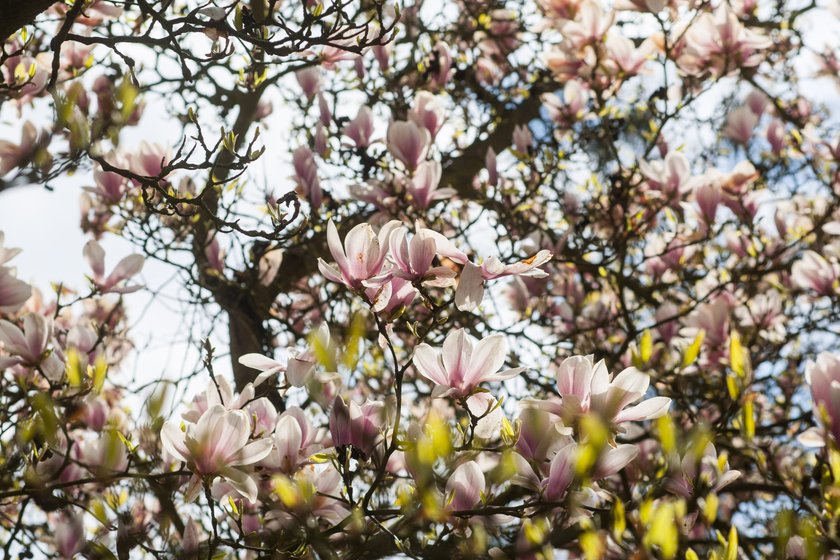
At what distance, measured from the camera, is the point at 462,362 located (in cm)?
129

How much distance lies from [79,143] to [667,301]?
2.60 metres

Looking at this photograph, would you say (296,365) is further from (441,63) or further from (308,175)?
(441,63)

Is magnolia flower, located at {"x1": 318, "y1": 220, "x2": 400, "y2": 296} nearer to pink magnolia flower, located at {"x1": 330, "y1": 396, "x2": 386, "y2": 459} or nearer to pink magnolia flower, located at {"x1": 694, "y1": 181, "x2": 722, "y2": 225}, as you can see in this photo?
pink magnolia flower, located at {"x1": 330, "y1": 396, "x2": 386, "y2": 459}

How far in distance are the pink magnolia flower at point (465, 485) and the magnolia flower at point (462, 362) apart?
14 centimetres

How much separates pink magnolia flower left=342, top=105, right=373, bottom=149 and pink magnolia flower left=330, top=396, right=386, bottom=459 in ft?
4.54

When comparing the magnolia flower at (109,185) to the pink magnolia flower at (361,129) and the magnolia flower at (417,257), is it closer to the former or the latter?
the pink magnolia flower at (361,129)

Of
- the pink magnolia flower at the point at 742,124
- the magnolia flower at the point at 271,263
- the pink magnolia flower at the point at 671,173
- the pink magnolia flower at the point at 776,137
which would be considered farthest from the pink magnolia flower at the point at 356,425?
the pink magnolia flower at the point at 776,137

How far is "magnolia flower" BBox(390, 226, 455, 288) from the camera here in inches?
49.4

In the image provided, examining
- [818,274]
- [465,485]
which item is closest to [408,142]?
A: [465,485]

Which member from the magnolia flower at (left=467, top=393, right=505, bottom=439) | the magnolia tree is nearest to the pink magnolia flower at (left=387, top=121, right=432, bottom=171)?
the magnolia tree

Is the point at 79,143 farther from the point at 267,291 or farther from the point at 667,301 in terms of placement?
the point at 667,301

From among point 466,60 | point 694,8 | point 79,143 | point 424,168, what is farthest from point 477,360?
point 466,60

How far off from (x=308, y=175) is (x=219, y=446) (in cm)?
139

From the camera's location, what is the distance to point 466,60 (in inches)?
152
